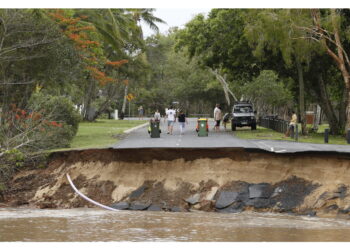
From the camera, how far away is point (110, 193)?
24656mm

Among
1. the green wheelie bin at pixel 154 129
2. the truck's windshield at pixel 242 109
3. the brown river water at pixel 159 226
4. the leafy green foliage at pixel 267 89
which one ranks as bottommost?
the brown river water at pixel 159 226

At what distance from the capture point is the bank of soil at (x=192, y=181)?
74.3ft

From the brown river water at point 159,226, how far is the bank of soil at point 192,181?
110 cm

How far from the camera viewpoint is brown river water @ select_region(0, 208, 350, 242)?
16219mm

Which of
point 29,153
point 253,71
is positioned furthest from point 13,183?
point 253,71

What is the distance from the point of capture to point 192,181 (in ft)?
81.0

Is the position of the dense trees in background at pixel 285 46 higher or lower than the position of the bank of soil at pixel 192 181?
higher

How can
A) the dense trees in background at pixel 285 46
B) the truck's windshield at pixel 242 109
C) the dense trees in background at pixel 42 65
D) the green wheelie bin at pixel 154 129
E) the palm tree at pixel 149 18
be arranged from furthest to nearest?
1. the palm tree at pixel 149 18
2. the truck's windshield at pixel 242 109
3. the green wheelie bin at pixel 154 129
4. the dense trees in background at pixel 285 46
5. the dense trees in background at pixel 42 65

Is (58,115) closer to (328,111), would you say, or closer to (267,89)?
(328,111)

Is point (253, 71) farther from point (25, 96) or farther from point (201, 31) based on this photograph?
point (25, 96)

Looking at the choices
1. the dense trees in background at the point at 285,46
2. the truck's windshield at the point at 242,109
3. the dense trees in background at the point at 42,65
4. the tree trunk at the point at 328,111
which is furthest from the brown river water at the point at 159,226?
the truck's windshield at the point at 242,109

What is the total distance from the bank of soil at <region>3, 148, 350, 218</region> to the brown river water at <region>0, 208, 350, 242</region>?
1.10 m

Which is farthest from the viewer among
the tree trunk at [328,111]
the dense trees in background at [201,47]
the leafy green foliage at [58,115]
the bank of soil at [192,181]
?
the tree trunk at [328,111]

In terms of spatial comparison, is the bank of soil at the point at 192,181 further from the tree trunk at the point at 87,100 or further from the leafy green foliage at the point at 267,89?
the leafy green foliage at the point at 267,89
